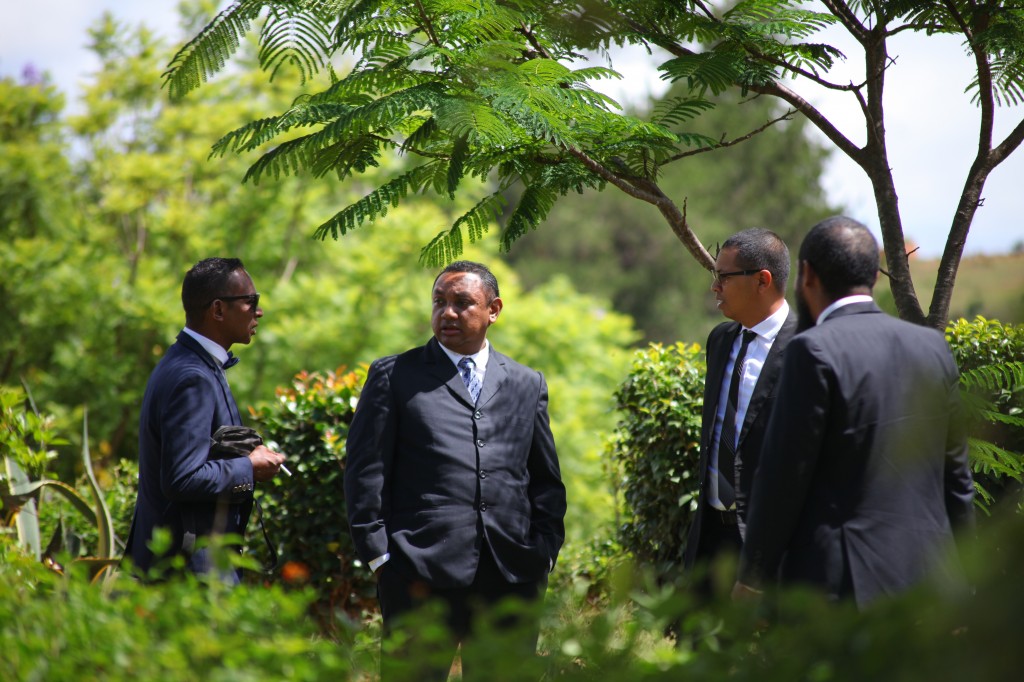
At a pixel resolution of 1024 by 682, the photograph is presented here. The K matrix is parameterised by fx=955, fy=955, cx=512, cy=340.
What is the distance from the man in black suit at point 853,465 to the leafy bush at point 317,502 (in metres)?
3.87

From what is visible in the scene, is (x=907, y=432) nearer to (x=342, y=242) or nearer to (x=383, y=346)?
(x=383, y=346)

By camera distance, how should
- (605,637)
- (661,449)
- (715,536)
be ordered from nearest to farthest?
(605,637)
(715,536)
(661,449)

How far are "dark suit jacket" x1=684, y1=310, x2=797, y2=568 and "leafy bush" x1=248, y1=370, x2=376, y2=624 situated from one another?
2.94 meters

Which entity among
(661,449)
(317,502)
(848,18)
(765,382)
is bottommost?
(317,502)

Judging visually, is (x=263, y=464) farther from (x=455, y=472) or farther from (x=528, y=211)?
(x=528, y=211)

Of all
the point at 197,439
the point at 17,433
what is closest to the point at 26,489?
the point at 17,433

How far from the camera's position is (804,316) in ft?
10.5

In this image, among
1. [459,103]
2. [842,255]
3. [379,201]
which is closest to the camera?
[842,255]

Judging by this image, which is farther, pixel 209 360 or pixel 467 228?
pixel 467 228

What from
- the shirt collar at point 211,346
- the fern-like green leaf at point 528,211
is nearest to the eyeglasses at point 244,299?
the shirt collar at point 211,346

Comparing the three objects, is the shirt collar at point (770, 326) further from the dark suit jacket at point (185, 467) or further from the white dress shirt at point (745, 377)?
the dark suit jacket at point (185, 467)

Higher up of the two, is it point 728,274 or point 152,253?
point 152,253

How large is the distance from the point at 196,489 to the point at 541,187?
2016mm

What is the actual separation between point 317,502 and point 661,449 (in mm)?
2318
